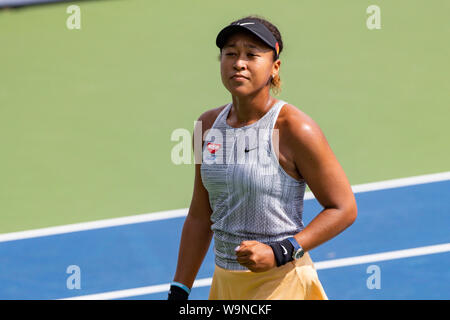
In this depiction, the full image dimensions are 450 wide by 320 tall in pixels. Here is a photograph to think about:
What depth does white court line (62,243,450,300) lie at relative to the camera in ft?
22.9

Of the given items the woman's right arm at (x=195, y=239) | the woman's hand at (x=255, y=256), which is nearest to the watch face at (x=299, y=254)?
the woman's hand at (x=255, y=256)

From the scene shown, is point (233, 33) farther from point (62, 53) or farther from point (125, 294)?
point (62, 53)

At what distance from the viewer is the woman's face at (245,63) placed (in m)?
4.10

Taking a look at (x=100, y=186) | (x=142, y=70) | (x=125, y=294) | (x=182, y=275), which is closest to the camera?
(x=182, y=275)

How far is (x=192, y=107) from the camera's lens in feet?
33.7

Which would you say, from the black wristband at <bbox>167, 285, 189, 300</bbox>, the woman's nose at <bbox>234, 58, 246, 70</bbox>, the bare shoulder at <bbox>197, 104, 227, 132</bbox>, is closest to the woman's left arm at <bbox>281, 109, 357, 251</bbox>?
the woman's nose at <bbox>234, 58, 246, 70</bbox>

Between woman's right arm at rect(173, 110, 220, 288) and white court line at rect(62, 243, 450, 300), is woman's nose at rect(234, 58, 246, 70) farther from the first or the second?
white court line at rect(62, 243, 450, 300)

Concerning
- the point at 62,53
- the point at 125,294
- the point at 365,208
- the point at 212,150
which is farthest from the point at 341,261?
the point at 62,53

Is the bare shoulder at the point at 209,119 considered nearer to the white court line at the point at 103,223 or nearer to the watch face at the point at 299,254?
the watch face at the point at 299,254

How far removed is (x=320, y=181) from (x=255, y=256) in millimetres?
492

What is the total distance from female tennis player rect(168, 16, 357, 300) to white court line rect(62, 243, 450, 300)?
2.80 meters

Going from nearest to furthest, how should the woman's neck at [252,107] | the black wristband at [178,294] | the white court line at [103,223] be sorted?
the woman's neck at [252,107] → the black wristband at [178,294] → the white court line at [103,223]

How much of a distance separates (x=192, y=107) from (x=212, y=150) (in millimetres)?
6018

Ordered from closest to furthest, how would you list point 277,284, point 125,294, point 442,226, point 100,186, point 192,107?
point 277,284
point 125,294
point 442,226
point 100,186
point 192,107
